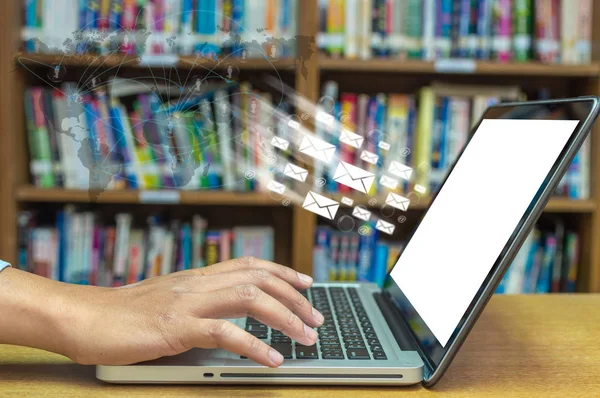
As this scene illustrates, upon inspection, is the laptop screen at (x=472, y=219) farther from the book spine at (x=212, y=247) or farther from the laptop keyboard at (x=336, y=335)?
the book spine at (x=212, y=247)

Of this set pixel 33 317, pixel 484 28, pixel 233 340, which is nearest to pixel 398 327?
pixel 233 340

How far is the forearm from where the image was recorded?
516 millimetres

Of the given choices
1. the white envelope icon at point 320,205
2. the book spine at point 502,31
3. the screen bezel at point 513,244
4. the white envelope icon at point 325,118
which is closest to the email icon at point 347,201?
the white envelope icon at point 320,205

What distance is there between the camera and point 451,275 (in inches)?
23.3

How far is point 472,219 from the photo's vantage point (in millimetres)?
616

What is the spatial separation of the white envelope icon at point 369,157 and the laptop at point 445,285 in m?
0.83

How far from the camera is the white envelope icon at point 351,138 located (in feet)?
5.56

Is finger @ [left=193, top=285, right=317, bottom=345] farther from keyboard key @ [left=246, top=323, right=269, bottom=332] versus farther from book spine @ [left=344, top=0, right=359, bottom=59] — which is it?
book spine @ [left=344, top=0, right=359, bottom=59]

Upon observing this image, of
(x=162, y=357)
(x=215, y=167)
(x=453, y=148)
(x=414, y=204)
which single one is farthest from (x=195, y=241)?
(x=162, y=357)

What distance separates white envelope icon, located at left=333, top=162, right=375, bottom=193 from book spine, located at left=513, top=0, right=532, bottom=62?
59 centimetres

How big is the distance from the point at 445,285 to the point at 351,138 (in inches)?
48.1

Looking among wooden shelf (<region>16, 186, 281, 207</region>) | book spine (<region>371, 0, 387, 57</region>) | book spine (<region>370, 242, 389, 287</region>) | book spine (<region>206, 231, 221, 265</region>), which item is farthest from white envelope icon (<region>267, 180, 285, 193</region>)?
book spine (<region>371, 0, 387, 57</region>)

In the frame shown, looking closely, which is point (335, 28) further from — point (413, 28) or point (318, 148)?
point (318, 148)

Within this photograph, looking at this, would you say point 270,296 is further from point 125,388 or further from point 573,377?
point 573,377
